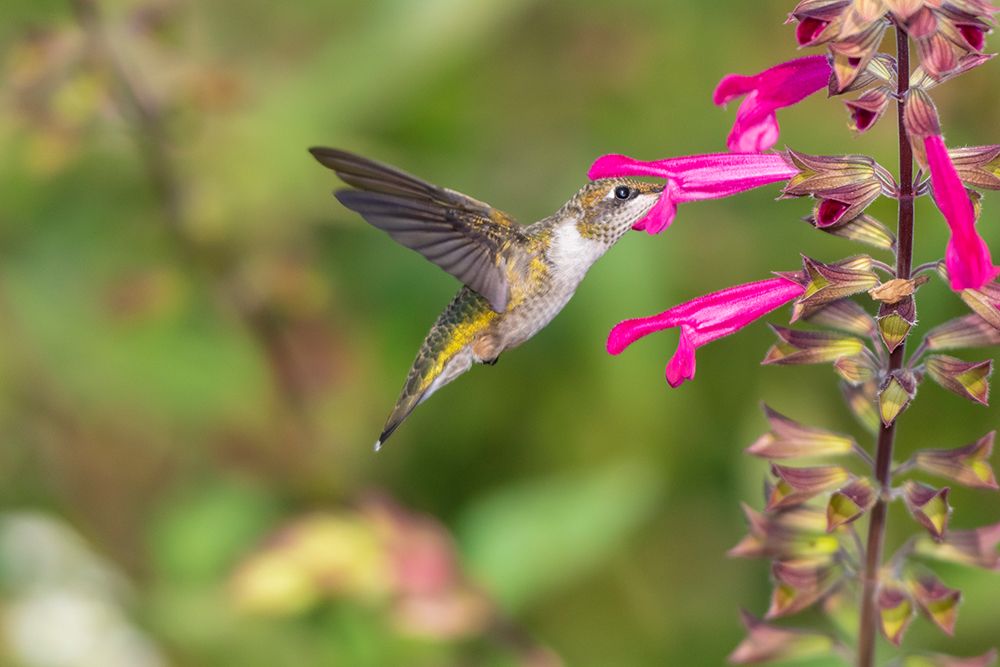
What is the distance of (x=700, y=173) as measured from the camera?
1.99m

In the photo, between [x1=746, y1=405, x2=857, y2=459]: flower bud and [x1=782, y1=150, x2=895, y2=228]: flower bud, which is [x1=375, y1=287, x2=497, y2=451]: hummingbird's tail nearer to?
[x1=746, y1=405, x2=857, y2=459]: flower bud

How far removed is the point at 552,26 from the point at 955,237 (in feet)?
11.0

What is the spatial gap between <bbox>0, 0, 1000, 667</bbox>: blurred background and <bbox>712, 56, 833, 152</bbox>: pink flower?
1442mm

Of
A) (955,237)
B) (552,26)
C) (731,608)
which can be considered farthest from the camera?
(552,26)

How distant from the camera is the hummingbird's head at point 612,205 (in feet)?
7.48

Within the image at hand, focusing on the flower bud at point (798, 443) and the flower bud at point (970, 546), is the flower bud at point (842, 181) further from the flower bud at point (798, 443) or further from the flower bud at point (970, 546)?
the flower bud at point (970, 546)

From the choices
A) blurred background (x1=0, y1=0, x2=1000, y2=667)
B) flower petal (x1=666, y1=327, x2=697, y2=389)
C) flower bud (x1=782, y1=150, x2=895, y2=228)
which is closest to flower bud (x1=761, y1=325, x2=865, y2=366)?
flower petal (x1=666, y1=327, x2=697, y2=389)

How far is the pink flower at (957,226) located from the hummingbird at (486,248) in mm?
712

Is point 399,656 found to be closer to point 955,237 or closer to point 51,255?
point 51,255

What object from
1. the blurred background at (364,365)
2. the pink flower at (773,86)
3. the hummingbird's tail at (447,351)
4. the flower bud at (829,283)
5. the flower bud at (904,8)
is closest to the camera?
the flower bud at (904,8)

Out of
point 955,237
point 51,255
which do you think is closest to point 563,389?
point 51,255

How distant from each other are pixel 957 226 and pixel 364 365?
2.66 metres

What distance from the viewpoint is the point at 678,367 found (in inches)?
75.4

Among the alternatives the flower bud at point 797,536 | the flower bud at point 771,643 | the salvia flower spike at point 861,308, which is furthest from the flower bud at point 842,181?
the flower bud at point 771,643
